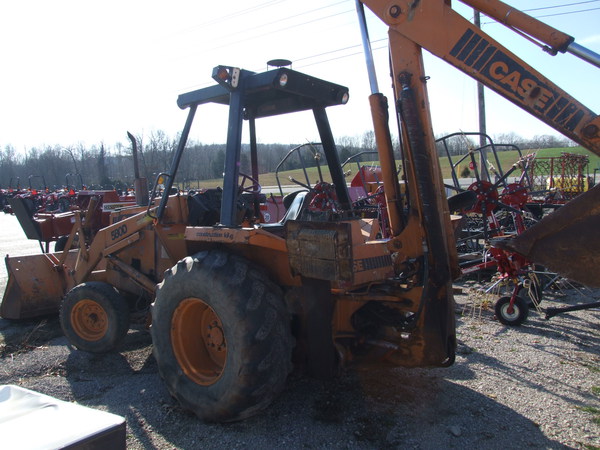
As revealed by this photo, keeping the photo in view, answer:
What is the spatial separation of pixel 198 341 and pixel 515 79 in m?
3.00

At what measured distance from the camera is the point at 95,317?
5301 millimetres

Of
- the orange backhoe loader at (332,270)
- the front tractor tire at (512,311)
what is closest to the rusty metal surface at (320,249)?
the orange backhoe loader at (332,270)

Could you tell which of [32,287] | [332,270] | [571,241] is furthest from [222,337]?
[32,287]

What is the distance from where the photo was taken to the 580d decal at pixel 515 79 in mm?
2957

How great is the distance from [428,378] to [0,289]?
7.38 meters

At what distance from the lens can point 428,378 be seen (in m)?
4.23

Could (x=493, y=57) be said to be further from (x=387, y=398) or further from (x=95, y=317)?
(x=95, y=317)

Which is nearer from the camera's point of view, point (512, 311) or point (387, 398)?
point (387, 398)

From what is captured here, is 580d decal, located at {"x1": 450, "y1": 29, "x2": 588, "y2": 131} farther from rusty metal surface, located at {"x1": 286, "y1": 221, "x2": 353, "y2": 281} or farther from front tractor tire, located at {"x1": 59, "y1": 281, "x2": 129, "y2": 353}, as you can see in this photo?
front tractor tire, located at {"x1": 59, "y1": 281, "x2": 129, "y2": 353}

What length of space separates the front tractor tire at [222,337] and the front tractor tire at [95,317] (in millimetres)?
1360

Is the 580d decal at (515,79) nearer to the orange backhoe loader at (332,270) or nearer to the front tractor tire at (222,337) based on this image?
the orange backhoe loader at (332,270)

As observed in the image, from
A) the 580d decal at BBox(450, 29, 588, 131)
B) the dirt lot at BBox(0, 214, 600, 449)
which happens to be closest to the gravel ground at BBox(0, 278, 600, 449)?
the dirt lot at BBox(0, 214, 600, 449)


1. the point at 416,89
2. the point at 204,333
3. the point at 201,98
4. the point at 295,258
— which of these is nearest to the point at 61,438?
the point at 295,258

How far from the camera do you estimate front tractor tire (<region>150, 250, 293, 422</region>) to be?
3.28 m
